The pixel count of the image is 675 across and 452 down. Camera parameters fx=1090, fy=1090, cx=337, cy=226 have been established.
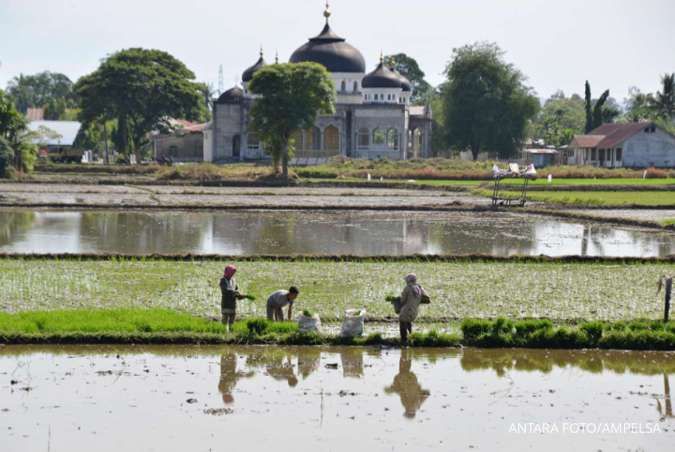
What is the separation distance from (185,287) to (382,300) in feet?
11.7

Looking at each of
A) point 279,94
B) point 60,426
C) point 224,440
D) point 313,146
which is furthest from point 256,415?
point 313,146

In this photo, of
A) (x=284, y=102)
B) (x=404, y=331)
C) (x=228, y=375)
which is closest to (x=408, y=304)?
(x=404, y=331)

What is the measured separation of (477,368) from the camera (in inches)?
522

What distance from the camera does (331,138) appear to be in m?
76.0

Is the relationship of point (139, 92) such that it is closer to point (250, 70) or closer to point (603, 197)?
point (250, 70)

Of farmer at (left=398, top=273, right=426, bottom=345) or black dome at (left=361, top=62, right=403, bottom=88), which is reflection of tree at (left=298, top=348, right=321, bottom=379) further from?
black dome at (left=361, top=62, right=403, bottom=88)

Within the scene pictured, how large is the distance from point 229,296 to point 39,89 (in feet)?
455

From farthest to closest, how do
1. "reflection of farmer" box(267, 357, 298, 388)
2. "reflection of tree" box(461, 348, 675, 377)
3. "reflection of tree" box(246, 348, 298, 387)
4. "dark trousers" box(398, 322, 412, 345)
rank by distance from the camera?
"dark trousers" box(398, 322, 412, 345) < "reflection of tree" box(461, 348, 675, 377) < "reflection of tree" box(246, 348, 298, 387) < "reflection of farmer" box(267, 357, 298, 388)

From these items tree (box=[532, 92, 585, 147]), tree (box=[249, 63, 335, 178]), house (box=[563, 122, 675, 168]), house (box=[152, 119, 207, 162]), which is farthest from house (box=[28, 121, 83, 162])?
tree (box=[532, 92, 585, 147])

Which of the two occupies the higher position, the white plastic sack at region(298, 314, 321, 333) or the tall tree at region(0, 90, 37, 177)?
the tall tree at region(0, 90, 37, 177)

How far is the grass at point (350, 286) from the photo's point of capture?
666 inches

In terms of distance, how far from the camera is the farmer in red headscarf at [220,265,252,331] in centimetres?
1462

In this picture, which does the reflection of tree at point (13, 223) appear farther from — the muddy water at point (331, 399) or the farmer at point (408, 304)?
the farmer at point (408, 304)

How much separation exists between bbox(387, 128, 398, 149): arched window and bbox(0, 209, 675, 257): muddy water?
3805cm
